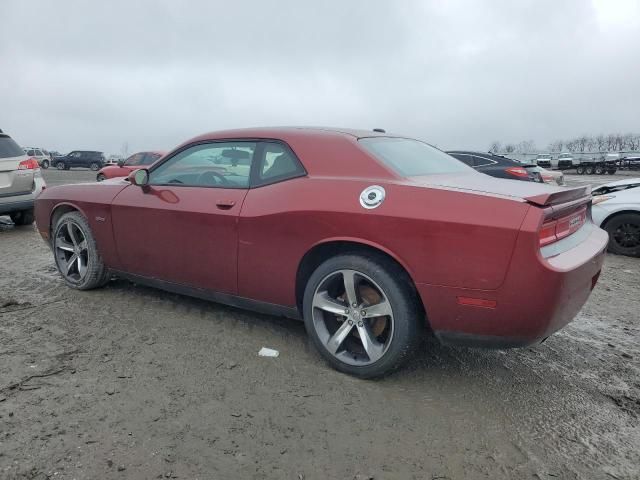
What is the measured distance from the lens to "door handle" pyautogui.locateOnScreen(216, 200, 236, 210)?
11.2 ft

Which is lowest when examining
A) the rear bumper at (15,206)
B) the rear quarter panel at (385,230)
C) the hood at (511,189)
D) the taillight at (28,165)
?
the rear bumper at (15,206)

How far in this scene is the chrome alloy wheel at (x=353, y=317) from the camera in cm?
293

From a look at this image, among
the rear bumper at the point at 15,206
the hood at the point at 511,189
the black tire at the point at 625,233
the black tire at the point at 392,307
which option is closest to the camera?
the hood at the point at 511,189

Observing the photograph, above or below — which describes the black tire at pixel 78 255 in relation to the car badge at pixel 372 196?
below

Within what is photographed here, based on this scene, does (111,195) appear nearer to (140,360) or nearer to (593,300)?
(140,360)

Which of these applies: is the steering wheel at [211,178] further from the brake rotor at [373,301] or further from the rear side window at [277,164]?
the brake rotor at [373,301]

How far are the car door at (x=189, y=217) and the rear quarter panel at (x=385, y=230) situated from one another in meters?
0.17

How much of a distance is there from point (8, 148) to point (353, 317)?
728cm

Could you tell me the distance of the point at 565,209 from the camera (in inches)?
107

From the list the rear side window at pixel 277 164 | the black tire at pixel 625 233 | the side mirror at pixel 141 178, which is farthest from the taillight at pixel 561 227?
the black tire at pixel 625 233

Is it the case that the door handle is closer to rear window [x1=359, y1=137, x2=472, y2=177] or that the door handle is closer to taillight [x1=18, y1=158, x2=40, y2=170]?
rear window [x1=359, y1=137, x2=472, y2=177]

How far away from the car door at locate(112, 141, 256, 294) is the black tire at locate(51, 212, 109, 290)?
391 mm

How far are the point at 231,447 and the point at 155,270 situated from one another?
2007mm

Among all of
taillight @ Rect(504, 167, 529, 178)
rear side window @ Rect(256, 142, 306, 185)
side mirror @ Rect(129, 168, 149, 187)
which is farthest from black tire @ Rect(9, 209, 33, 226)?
taillight @ Rect(504, 167, 529, 178)
